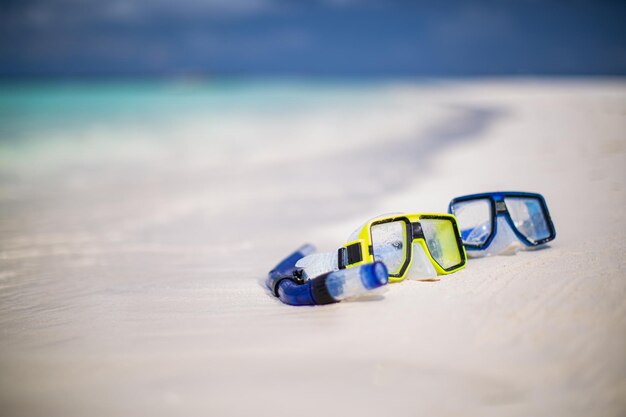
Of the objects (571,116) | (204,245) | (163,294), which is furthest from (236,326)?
(571,116)

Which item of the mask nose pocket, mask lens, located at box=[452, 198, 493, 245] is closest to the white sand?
the mask nose pocket

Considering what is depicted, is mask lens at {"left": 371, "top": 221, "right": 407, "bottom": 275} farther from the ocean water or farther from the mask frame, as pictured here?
the ocean water

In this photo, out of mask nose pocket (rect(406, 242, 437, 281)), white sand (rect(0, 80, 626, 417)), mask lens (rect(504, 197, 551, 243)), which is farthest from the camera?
mask lens (rect(504, 197, 551, 243))

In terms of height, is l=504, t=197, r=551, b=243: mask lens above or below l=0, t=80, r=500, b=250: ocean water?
below

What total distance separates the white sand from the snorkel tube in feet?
0.23

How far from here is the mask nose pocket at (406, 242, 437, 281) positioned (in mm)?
2904

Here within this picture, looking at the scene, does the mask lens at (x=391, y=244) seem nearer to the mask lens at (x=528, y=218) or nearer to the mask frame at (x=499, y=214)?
the mask frame at (x=499, y=214)

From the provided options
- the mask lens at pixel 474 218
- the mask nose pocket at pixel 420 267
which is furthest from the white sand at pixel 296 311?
the mask lens at pixel 474 218

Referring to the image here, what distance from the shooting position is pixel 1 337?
2641 millimetres

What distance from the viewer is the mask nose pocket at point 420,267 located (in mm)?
2904

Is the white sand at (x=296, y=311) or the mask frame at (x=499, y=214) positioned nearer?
the white sand at (x=296, y=311)

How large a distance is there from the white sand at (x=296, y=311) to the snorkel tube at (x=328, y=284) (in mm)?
71

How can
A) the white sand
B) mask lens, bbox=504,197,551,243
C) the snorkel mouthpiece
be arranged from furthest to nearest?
1. mask lens, bbox=504,197,551,243
2. the snorkel mouthpiece
3. the white sand

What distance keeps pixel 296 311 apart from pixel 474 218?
164cm
